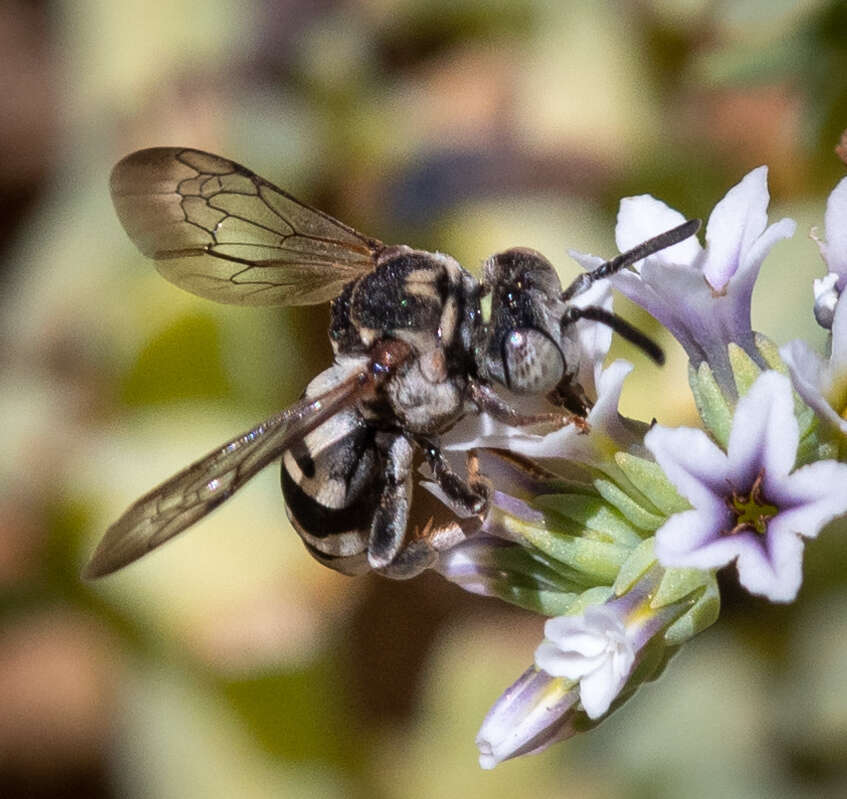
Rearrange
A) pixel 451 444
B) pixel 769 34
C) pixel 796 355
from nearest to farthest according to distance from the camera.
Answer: pixel 796 355
pixel 451 444
pixel 769 34

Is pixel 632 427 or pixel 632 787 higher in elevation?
pixel 632 427

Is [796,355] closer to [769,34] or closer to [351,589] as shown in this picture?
[769,34]

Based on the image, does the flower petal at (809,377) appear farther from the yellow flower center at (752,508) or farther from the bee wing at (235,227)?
the bee wing at (235,227)

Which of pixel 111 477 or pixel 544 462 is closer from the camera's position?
pixel 544 462

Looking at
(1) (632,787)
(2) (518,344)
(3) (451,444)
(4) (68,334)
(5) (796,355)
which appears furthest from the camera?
(4) (68,334)

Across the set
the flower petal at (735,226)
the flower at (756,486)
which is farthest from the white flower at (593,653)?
Answer: the flower petal at (735,226)

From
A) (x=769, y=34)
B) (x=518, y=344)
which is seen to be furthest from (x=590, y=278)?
(x=769, y=34)

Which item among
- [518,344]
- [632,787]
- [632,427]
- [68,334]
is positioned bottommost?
[632,787]
